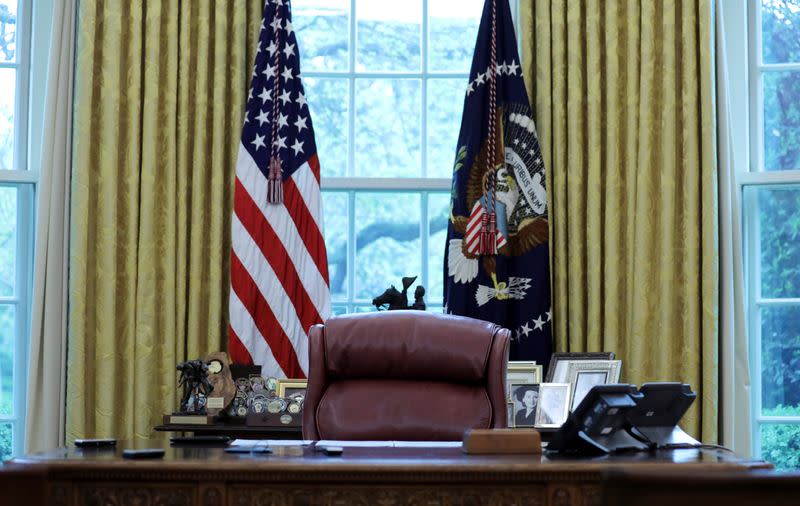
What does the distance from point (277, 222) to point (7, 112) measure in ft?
4.24

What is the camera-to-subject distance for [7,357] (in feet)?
16.1

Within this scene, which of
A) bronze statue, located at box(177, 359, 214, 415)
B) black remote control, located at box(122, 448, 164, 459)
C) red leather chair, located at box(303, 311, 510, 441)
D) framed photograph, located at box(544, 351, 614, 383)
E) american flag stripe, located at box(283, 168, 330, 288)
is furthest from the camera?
american flag stripe, located at box(283, 168, 330, 288)

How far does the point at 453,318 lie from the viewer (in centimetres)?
367

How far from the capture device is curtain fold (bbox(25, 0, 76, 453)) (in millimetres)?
4680

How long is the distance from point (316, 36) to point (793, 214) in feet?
7.00

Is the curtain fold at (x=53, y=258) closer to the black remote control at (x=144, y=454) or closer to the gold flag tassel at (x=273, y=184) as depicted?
the gold flag tassel at (x=273, y=184)

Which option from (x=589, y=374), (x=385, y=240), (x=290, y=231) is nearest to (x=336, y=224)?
(x=385, y=240)

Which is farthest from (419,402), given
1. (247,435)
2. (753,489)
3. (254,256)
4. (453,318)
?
(753,489)

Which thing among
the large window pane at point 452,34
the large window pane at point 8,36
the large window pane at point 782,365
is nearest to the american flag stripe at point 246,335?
the large window pane at point 452,34

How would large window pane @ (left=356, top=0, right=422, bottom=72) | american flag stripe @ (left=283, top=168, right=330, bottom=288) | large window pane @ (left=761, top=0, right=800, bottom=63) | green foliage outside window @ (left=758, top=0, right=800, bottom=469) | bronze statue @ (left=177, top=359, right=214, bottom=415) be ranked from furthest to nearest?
large window pane @ (left=356, top=0, right=422, bottom=72) → large window pane @ (left=761, top=0, right=800, bottom=63) → green foliage outside window @ (left=758, top=0, right=800, bottom=469) → american flag stripe @ (left=283, top=168, right=330, bottom=288) → bronze statue @ (left=177, top=359, right=214, bottom=415)

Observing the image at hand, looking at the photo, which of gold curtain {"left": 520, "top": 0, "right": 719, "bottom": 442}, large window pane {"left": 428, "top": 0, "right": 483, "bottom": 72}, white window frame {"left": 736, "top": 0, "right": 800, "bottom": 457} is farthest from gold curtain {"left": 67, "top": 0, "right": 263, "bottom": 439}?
white window frame {"left": 736, "top": 0, "right": 800, "bottom": 457}

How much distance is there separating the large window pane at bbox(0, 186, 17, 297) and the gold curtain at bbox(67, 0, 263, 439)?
403 millimetres

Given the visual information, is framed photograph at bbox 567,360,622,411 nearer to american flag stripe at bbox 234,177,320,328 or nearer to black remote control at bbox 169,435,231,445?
american flag stripe at bbox 234,177,320,328

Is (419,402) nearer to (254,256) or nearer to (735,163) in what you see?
(254,256)
